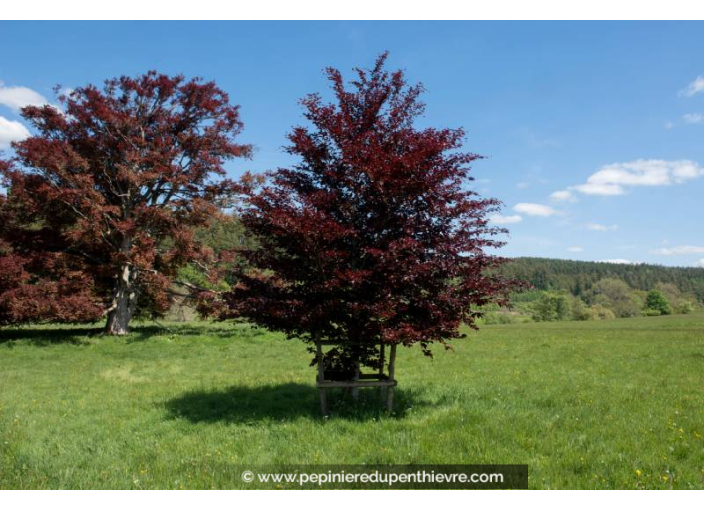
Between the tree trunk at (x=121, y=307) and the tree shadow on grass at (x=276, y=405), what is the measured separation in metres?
14.3

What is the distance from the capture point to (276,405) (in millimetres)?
9680

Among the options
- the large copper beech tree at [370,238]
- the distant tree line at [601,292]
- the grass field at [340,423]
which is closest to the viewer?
the grass field at [340,423]

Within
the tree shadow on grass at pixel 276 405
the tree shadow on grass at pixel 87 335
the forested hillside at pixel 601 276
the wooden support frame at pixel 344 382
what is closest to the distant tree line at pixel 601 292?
the forested hillside at pixel 601 276

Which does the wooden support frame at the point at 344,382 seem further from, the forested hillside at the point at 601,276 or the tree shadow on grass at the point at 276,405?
the forested hillside at the point at 601,276

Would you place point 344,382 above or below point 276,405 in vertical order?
above

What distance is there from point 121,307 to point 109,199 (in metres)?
5.36

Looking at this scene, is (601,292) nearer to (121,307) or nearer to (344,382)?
(121,307)

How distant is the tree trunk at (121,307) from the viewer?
23500 millimetres

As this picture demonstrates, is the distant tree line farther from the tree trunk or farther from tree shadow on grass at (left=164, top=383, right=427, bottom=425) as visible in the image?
tree shadow on grass at (left=164, top=383, right=427, bottom=425)

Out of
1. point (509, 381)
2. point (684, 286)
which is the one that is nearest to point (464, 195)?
point (509, 381)

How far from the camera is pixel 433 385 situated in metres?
11.7

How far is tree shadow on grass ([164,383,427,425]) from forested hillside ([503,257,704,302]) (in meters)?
145

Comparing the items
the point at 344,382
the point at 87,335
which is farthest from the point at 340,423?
the point at 87,335

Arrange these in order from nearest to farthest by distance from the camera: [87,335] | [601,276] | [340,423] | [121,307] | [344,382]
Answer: [340,423], [344,382], [87,335], [121,307], [601,276]
